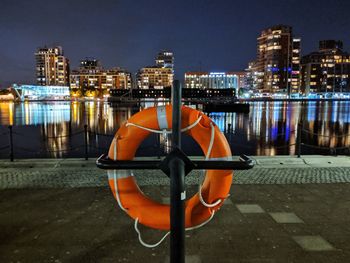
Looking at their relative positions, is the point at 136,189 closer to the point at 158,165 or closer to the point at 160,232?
the point at 160,232

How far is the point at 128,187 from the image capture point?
3.33m

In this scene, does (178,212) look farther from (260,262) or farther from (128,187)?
(260,262)

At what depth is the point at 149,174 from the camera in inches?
275

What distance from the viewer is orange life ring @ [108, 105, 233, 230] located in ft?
9.68

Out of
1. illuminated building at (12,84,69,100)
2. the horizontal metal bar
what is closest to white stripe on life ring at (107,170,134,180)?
the horizontal metal bar

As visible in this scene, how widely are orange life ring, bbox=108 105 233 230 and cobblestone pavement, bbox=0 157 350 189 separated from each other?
122 inches

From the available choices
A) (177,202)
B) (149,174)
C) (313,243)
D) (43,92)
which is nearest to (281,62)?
(43,92)

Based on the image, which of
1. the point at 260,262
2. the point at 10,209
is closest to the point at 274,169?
the point at 260,262

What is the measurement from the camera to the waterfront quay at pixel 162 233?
3602 millimetres

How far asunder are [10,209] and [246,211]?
369cm

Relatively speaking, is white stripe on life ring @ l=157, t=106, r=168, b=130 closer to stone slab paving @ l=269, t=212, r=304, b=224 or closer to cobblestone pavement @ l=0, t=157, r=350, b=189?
stone slab paving @ l=269, t=212, r=304, b=224

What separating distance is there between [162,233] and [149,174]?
291cm

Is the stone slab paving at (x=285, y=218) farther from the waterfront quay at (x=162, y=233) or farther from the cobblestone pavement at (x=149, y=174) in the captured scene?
the cobblestone pavement at (x=149, y=174)

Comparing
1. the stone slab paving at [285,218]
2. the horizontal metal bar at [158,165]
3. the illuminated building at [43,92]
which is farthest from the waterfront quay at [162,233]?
the illuminated building at [43,92]
